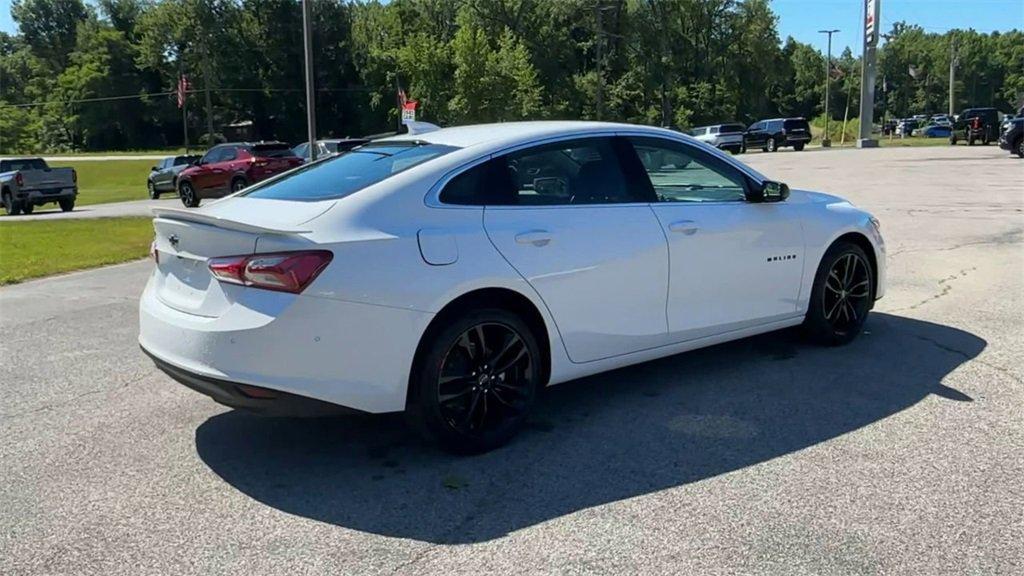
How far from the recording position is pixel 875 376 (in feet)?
17.7

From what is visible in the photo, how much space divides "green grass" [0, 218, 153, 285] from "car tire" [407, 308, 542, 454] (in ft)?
27.3

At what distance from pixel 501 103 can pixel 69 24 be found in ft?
289

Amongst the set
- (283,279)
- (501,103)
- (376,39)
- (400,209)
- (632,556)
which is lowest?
(632,556)

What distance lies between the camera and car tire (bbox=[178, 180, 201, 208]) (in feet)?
80.4

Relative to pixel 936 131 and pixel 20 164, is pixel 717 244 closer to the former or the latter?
pixel 20 164

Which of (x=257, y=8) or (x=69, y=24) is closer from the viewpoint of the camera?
(x=257, y=8)

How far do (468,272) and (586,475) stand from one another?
1.11 m

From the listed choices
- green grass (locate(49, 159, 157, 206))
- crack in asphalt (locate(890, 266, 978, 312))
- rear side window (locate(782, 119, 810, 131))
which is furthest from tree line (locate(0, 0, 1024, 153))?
crack in asphalt (locate(890, 266, 978, 312))

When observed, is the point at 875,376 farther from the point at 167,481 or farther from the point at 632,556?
the point at 167,481

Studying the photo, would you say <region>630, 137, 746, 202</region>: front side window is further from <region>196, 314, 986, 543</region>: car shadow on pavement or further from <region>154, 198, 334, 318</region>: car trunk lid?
<region>154, 198, 334, 318</region>: car trunk lid

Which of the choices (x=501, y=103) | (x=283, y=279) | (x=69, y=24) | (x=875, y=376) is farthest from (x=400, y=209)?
(x=69, y=24)

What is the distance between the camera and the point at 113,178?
52.8 meters

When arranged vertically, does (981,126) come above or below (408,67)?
below

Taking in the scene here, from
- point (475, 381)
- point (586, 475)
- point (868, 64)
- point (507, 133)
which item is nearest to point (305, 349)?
point (475, 381)
